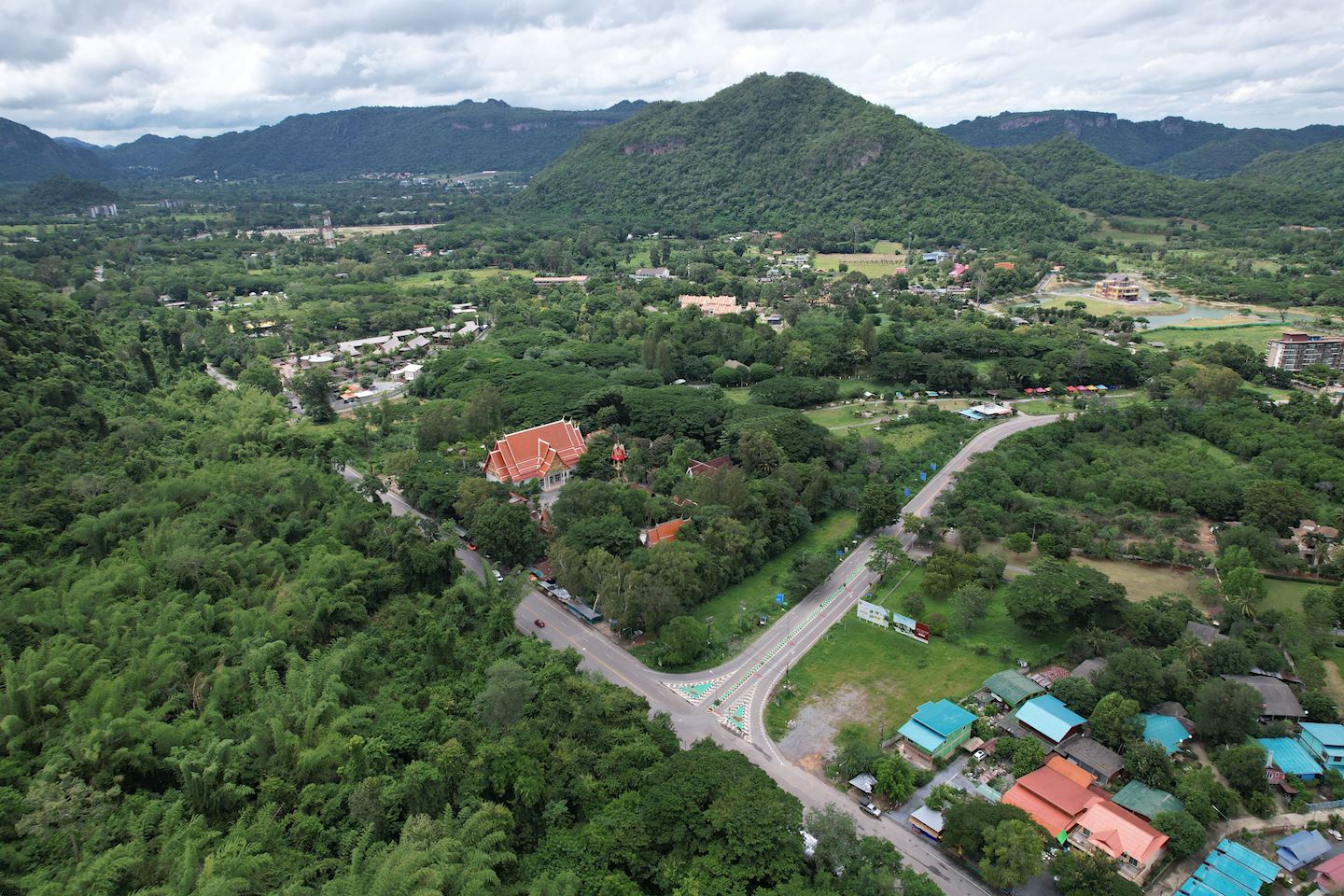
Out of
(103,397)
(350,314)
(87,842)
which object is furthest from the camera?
(350,314)

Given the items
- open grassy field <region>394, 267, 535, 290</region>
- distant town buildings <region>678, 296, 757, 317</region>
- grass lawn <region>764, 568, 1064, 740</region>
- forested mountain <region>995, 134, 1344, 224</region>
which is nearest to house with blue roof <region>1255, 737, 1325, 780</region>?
grass lawn <region>764, 568, 1064, 740</region>

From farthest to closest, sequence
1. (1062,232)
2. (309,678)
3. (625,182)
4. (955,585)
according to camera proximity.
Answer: (625,182) → (1062,232) → (955,585) → (309,678)

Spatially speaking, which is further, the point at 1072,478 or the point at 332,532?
the point at 1072,478

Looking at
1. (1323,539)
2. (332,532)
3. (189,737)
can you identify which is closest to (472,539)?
(332,532)

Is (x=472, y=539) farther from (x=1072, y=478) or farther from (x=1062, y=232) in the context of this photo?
(x=1062, y=232)

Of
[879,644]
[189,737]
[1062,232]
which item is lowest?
[879,644]

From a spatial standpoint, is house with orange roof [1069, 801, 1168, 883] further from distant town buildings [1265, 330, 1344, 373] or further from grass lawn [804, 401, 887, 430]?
distant town buildings [1265, 330, 1344, 373]

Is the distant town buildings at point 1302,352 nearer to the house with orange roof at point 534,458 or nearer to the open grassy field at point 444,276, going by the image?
the house with orange roof at point 534,458

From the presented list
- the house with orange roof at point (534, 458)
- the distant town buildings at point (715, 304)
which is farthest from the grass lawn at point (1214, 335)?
the house with orange roof at point (534, 458)
